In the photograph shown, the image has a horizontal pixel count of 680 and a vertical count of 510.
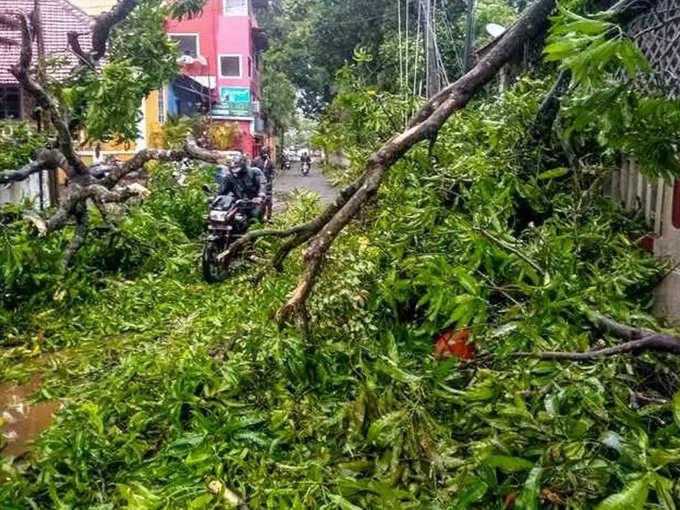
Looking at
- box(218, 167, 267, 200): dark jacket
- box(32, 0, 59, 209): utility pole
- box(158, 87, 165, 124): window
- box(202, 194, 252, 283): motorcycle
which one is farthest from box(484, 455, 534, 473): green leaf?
box(158, 87, 165, 124): window

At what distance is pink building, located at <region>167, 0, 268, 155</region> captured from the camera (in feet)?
94.7

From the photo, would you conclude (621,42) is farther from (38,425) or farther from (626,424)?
(38,425)

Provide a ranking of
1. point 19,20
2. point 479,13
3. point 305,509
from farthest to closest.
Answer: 1. point 479,13
2. point 19,20
3. point 305,509

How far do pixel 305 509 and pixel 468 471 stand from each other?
700mm

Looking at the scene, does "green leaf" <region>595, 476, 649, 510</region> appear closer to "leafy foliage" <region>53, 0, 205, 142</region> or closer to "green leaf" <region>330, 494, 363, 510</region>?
"green leaf" <region>330, 494, 363, 510</region>

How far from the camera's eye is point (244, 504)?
2787mm

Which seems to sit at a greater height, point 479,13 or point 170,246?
point 479,13

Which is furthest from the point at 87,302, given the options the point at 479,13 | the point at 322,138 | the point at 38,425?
the point at 479,13

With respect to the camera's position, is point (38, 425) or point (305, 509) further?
Answer: point (38, 425)

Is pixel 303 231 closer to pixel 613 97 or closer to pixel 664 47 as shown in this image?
pixel 613 97

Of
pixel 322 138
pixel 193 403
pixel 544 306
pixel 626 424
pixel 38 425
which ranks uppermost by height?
pixel 322 138

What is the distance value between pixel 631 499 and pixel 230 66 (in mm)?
30132

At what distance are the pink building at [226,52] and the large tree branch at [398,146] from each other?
1010 inches

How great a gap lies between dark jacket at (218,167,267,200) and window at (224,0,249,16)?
22.8 metres
